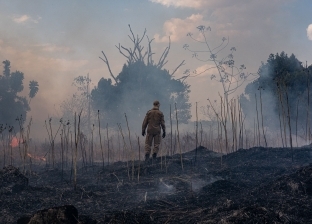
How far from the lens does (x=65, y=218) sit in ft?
13.6

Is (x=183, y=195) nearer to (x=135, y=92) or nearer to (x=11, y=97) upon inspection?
(x=135, y=92)

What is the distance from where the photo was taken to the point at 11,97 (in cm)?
2355

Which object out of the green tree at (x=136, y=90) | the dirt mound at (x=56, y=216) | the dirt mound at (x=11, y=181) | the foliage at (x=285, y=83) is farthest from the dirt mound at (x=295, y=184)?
the green tree at (x=136, y=90)

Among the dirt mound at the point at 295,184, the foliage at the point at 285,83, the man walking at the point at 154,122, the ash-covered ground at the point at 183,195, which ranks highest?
the foliage at the point at 285,83

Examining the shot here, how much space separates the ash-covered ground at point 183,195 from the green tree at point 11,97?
1522 centimetres

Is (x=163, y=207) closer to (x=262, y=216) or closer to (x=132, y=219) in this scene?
(x=132, y=219)

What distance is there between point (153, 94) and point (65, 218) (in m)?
19.4

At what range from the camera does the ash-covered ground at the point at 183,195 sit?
4.40 m

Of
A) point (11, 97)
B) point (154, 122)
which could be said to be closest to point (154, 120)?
point (154, 122)

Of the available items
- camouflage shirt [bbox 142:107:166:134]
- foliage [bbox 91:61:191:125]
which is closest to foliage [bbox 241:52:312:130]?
camouflage shirt [bbox 142:107:166:134]

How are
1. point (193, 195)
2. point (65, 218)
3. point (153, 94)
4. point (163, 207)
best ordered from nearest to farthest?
point (65, 218) < point (163, 207) < point (193, 195) < point (153, 94)

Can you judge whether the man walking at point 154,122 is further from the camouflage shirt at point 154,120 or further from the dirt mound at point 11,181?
the dirt mound at point 11,181

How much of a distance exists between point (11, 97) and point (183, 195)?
20592 millimetres

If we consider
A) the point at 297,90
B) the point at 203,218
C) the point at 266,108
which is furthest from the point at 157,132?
the point at 266,108
